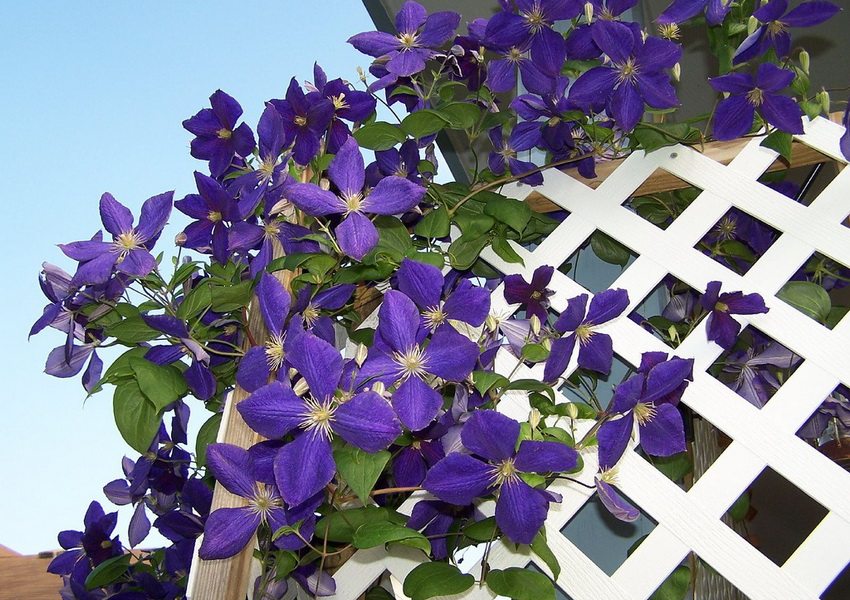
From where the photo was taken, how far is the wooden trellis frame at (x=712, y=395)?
0.74m

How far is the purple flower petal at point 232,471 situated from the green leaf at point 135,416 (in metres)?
0.09

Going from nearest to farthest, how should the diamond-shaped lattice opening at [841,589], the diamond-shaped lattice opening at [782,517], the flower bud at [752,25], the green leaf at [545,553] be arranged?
1. the green leaf at [545,553]
2. the flower bud at [752,25]
3. the diamond-shaped lattice opening at [841,589]
4. the diamond-shaped lattice opening at [782,517]

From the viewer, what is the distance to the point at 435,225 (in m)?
0.96

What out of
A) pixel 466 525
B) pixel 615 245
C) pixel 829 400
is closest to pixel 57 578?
pixel 466 525

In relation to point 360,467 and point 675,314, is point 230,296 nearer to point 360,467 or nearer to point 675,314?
point 360,467

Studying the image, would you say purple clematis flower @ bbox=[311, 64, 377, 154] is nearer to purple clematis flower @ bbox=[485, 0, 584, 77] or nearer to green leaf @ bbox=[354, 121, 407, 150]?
green leaf @ bbox=[354, 121, 407, 150]

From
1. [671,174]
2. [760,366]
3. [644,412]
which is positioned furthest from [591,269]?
[644,412]

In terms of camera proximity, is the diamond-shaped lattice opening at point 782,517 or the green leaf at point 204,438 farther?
the diamond-shaped lattice opening at point 782,517

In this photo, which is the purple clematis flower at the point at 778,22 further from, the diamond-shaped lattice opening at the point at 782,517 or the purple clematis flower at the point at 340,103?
the diamond-shaped lattice opening at the point at 782,517

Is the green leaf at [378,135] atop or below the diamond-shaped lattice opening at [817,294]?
atop

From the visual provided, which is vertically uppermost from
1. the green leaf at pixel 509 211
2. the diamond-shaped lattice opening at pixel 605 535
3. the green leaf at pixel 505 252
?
the green leaf at pixel 509 211

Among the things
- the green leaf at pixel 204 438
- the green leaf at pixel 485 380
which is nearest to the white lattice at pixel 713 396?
the green leaf at pixel 485 380

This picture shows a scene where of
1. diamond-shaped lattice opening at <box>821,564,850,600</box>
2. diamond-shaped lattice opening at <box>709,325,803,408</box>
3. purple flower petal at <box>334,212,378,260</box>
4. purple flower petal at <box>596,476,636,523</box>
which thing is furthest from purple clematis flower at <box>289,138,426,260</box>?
diamond-shaped lattice opening at <box>821,564,850,600</box>

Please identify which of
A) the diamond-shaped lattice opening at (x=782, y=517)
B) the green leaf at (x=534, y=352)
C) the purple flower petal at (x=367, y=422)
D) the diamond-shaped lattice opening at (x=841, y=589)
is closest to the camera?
the purple flower petal at (x=367, y=422)
